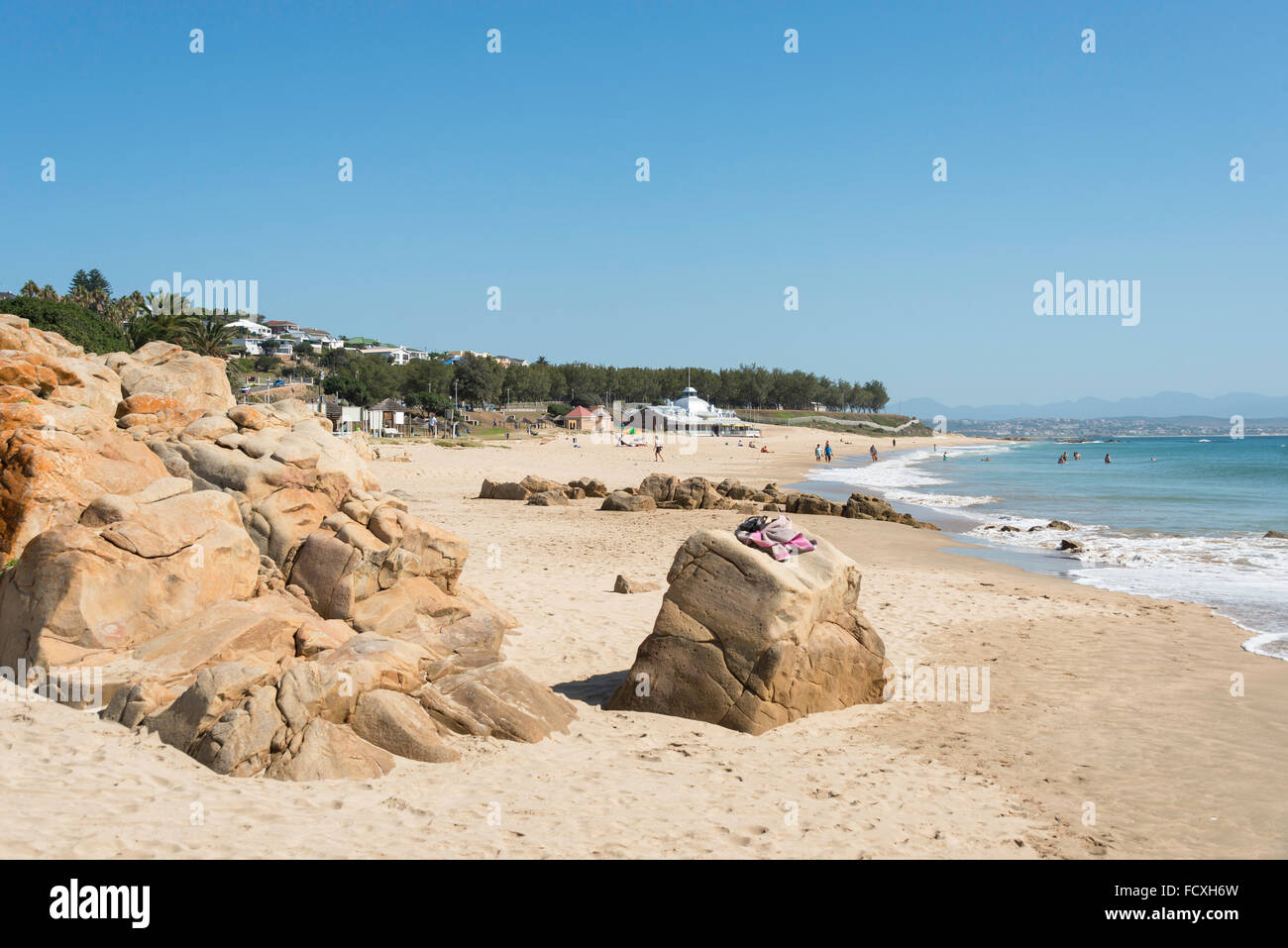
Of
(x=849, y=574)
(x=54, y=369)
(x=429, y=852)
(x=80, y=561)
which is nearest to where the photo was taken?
(x=429, y=852)

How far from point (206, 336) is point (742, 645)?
4666 centimetres

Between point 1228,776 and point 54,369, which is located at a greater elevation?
point 54,369

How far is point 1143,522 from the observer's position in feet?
99.8

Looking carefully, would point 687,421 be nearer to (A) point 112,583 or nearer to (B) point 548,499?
(B) point 548,499

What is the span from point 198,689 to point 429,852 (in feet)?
9.72

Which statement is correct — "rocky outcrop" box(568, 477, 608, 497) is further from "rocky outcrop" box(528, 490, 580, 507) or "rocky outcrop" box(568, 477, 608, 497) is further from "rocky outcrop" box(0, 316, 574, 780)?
"rocky outcrop" box(0, 316, 574, 780)

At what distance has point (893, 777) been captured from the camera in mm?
7930

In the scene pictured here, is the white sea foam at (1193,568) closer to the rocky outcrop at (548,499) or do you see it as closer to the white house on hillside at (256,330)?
the rocky outcrop at (548,499)

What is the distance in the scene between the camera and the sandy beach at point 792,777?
6156 millimetres

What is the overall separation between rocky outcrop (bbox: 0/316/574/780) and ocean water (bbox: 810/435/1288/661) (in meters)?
11.8

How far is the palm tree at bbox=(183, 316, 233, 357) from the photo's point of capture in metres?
46.8

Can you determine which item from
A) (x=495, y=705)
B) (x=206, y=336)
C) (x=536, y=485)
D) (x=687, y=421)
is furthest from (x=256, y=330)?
(x=495, y=705)
